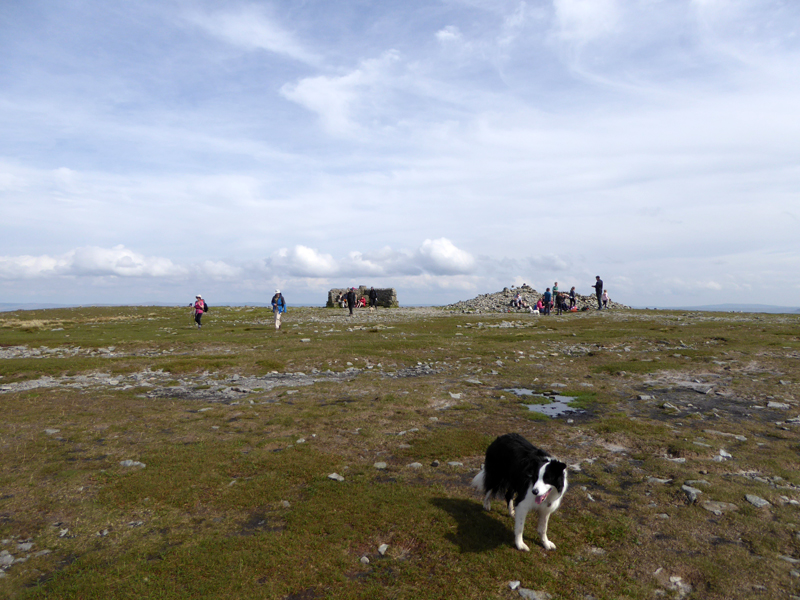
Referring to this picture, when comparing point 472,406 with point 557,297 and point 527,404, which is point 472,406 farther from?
point 557,297

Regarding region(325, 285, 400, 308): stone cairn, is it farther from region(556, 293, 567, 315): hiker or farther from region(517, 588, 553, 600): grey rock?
region(517, 588, 553, 600): grey rock

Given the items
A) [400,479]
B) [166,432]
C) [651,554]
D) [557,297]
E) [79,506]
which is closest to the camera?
[651,554]

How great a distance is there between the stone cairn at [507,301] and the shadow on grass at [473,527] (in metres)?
60.3

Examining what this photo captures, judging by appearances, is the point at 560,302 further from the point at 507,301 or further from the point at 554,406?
the point at 554,406

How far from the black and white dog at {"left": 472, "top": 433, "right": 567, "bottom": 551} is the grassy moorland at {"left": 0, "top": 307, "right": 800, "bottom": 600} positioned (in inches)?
15.1

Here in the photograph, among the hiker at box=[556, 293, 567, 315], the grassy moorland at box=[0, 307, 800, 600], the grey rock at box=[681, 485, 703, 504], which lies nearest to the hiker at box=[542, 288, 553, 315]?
the hiker at box=[556, 293, 567, 315]

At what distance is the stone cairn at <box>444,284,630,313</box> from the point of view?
235 feet

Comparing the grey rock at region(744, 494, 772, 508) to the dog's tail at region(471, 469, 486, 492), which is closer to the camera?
the grey rock at region(744, 494, 772, 508)

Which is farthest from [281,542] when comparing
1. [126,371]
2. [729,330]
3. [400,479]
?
[729,330]

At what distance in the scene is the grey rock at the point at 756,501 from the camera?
7.91m

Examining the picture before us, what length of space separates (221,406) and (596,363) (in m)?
18.2

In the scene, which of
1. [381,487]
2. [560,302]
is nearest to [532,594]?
[381,487]

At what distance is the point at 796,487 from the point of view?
862cm

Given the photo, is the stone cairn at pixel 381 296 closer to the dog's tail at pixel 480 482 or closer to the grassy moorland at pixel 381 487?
the grassy moorland at pixel 381 487
